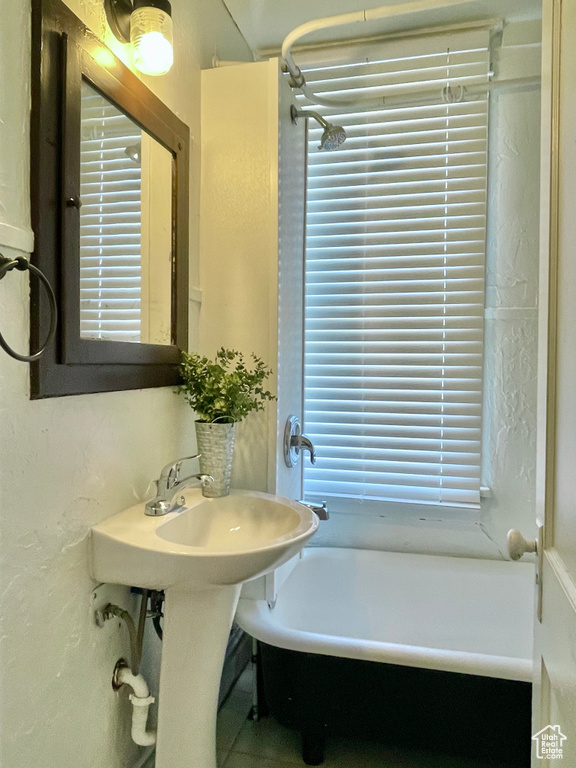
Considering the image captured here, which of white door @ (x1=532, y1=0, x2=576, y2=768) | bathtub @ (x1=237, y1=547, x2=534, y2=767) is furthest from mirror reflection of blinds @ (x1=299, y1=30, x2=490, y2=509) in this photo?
white door @ (x1=532, y1=0, x2=576, y2=768)

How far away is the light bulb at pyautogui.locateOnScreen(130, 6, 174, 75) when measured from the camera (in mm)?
1084

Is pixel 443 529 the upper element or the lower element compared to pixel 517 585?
upper

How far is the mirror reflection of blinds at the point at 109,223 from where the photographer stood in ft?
3.40

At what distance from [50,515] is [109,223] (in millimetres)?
659

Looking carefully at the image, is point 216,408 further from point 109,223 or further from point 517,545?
point 517,545

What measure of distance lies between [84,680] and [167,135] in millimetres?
1373

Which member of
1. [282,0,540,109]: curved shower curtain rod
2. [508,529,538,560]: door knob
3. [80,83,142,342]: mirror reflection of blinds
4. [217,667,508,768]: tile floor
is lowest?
[217,667,508,768]: tile floor

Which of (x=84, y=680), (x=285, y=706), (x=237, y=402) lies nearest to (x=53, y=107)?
(x=237, y=402)

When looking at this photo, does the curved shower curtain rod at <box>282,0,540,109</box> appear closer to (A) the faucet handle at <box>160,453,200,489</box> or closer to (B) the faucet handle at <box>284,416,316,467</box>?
(B) the faucet handle at <box>284,416,316,467</box>

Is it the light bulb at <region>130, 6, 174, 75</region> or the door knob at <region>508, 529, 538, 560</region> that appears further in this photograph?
the light bulb at <region>130, 6, 174, 75</region>

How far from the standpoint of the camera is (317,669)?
1.38m

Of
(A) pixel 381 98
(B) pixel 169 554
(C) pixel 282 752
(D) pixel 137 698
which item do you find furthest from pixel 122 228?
(C) pixel 282 752

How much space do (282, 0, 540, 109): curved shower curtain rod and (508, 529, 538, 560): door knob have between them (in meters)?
1.60

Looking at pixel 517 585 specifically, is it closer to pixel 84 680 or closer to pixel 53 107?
pixel 84 680
